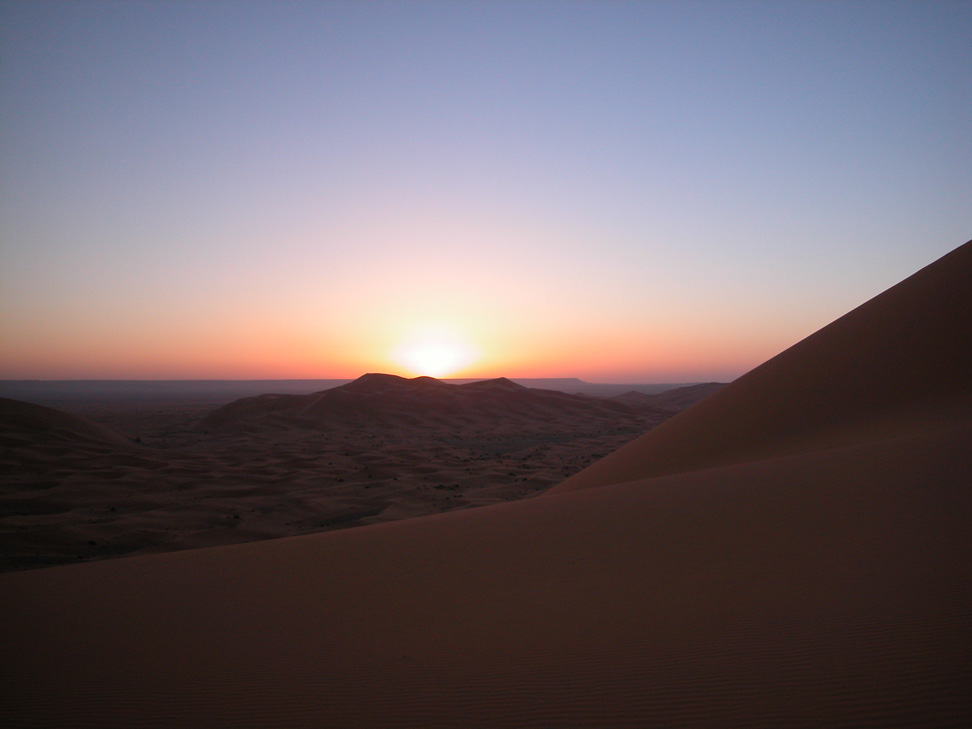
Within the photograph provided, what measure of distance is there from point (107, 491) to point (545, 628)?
1085 centimetres

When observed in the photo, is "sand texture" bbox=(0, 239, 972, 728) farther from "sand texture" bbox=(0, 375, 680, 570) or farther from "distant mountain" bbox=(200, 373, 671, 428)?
"distant mountain" bbox=(200, 373, 671, 428)

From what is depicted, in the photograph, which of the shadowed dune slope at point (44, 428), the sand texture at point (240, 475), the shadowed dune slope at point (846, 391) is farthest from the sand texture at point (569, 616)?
the shadowed dune slope at point (44, 428)

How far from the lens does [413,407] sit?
32844 millimetres

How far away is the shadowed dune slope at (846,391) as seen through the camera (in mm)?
9258

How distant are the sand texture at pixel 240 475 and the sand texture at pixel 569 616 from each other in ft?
7.97

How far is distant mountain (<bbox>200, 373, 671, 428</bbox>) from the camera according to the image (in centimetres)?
2903

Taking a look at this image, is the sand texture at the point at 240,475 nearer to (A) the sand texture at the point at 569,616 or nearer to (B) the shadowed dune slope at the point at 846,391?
(A) the sand texture at the point at 569,616

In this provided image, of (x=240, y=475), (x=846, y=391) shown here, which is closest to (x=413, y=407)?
(x=240, y=475)

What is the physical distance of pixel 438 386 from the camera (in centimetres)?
4081

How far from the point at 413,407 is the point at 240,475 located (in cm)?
1980

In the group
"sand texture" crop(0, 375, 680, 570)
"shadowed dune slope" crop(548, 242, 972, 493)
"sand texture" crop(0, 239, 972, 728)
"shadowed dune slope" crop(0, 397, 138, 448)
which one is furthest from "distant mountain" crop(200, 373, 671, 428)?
"sand texture" crop(0, 239, 972, 728)

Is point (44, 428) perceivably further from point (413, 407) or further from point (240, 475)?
point (413, 407)

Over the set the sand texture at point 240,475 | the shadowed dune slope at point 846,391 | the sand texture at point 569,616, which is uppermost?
the shadowed dune slope at point 846,391

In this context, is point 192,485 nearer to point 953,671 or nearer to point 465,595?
point 465,595
